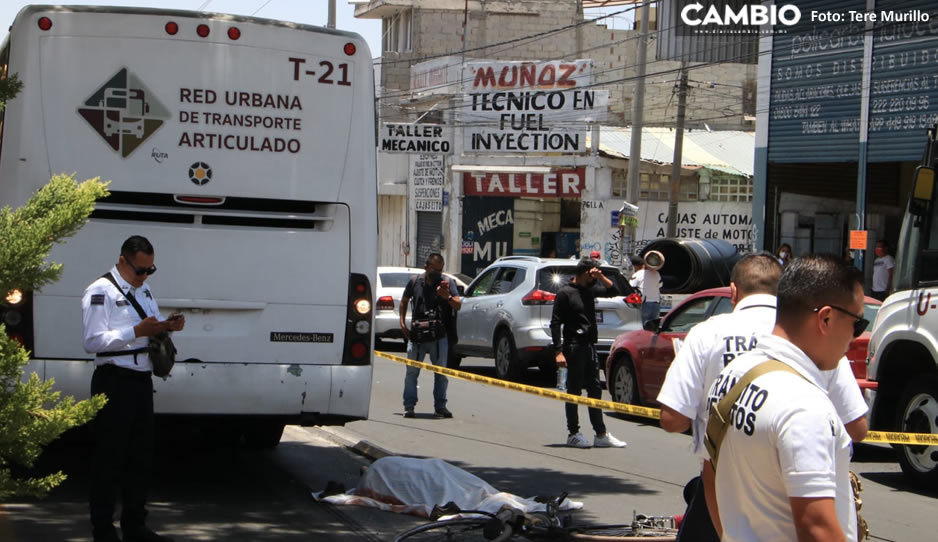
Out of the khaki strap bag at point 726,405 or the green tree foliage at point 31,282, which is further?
the green tree foliage at point 31,282

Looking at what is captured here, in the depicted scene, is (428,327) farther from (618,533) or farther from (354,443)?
(618,533)

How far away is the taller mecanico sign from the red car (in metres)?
23.1

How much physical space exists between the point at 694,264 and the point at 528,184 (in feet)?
46.6

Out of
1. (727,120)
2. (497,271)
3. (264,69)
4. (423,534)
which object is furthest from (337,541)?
(727,120)

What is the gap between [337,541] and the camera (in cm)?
713

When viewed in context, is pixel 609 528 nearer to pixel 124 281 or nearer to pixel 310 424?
pixel 310 424

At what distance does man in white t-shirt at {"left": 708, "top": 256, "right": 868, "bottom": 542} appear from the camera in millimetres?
2742

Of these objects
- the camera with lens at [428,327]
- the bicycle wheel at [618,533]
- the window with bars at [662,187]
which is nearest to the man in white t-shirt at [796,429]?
the bicycle wheel at [618,533]

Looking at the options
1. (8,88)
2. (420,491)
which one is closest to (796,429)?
(8,88)

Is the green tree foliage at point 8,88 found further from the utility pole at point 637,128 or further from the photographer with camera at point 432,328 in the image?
the utility pole at point 637,128

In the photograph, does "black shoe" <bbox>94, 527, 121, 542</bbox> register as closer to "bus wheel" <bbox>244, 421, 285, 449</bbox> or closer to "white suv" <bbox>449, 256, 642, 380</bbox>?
"bus wheel" <bbox>244, 421, 285, 449</bbox>

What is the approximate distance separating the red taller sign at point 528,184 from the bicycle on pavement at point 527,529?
29927 millimetres

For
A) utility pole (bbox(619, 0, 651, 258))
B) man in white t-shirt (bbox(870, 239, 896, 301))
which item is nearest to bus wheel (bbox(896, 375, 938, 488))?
man in white t-shirt (bbox(870, 239, 896, 301))

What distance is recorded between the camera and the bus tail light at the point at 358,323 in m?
8.16
